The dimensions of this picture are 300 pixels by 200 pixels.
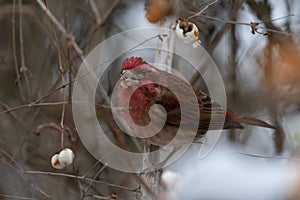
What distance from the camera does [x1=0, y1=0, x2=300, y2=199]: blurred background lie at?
13.6 feet

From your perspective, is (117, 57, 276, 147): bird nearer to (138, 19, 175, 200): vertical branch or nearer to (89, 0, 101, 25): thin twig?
(138, 19, 175, 200): vertical branch

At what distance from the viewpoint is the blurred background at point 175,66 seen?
414 cm

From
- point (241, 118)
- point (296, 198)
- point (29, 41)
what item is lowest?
point (296, 198)

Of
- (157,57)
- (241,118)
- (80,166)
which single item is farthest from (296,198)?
(80,166)

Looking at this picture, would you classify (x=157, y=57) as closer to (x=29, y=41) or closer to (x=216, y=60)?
(x=216, y=60)

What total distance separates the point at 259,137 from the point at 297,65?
68 centimetres

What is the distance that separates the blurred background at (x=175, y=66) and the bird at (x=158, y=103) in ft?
0.70

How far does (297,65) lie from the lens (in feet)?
14.1

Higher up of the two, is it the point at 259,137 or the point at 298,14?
the point at 298,14

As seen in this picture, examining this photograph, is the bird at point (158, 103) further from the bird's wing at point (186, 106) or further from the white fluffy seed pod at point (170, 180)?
the white fluffy seed pod at point (170, 180)

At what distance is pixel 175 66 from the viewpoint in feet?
15.2

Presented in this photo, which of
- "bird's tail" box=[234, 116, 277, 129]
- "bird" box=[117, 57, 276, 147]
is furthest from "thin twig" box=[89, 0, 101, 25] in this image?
"bird's tail" box=[234, 116, 277, 129]

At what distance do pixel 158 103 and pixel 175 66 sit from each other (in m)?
0.75

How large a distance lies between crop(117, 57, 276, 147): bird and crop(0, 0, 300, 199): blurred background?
214 mm
